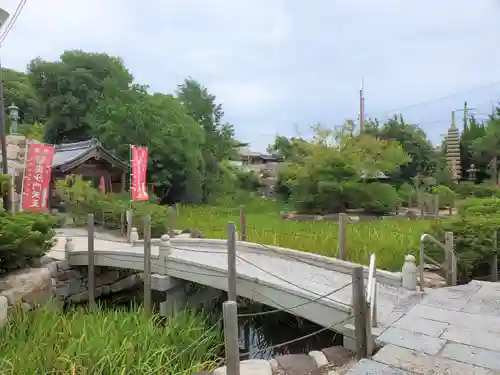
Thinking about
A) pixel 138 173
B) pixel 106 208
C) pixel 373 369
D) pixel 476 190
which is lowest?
pixel 373 369

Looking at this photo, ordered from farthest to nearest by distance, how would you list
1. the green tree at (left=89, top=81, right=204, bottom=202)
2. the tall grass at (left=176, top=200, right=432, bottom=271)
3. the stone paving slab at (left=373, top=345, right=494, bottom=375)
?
the green tree at (left=89, top=81, right=204, bottom=202), the tall grass at (left=176, top=200, right=432, bottom=271), the stone paving slab at (left=373, top=345, right=494, bottom=375)

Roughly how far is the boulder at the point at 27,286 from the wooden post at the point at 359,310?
5.86 m

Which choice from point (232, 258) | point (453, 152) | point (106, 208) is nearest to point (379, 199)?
point (453, 152)

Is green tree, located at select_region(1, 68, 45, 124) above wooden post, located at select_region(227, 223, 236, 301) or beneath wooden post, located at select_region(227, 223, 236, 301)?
above

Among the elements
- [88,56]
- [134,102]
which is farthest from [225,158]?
[88,56]

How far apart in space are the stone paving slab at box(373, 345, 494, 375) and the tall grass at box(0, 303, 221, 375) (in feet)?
7.14

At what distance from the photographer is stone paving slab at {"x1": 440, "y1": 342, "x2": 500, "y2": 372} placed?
3.89 m

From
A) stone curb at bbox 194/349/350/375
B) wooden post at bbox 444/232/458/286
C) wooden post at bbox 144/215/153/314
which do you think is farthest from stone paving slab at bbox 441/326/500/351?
wooden post at bbox 144/215/153/314

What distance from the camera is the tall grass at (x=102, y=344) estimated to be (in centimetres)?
479

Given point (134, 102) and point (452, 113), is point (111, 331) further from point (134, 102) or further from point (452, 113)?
point (452, 113)

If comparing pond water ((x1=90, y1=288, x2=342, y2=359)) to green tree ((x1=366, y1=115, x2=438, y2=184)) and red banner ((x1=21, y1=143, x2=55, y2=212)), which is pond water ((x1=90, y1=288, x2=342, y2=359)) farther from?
green tree ((x1=366, y1=115, x2=438, y2=184))

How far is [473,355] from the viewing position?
4.04 meters

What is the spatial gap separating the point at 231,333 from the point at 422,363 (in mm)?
1992

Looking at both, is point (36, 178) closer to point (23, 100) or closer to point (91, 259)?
point (91, 259)
